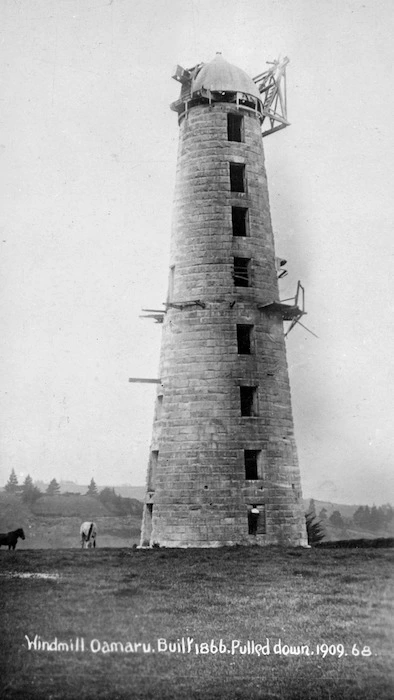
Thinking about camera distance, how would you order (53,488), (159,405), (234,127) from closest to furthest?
(159,405)
(234,127)
(53,488)

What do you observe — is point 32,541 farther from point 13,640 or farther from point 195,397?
point 13,640

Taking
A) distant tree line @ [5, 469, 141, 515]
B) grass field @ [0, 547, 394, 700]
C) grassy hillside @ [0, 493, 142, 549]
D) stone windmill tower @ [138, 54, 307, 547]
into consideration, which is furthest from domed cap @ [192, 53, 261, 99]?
distant tree line @ [5, 469, 141, 515]

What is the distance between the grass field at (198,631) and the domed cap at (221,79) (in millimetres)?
20387

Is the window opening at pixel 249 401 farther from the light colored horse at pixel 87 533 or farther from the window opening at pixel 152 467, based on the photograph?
the light colored horse at pixel 87 533

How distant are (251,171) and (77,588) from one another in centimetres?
2010

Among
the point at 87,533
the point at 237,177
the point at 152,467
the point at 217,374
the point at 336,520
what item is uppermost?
the point at 336,520

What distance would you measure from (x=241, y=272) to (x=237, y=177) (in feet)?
15.1

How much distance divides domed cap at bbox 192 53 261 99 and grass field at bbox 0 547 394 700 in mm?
20387

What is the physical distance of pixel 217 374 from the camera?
1122 inches

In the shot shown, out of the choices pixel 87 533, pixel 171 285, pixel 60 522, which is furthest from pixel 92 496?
pixel 171 285

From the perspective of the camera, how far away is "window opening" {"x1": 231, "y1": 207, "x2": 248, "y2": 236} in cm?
3136

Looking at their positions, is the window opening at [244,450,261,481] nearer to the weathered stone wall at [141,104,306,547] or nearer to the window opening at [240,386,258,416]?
the weathered stone wall at [141,104,306,547]

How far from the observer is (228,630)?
14164 mm

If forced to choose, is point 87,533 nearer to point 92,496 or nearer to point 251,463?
point 251,463
